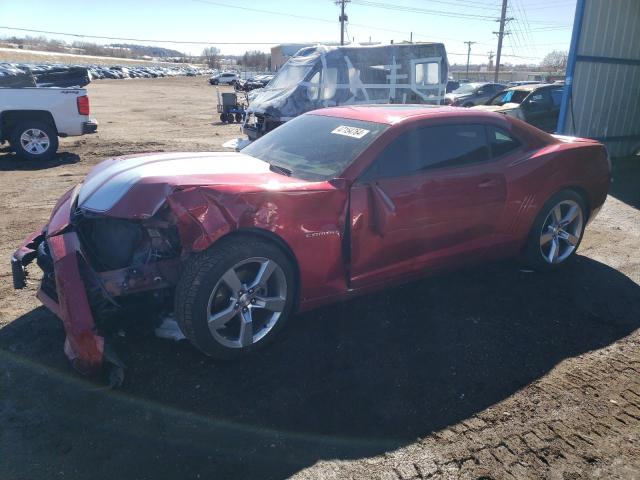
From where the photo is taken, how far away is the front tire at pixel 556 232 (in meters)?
4.39

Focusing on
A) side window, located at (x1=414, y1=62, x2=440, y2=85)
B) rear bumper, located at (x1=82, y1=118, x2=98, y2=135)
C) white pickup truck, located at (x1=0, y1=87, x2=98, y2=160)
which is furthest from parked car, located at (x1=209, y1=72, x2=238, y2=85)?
white pickup truck, located at (x1=0, y1=87, x2=98, y2=160)

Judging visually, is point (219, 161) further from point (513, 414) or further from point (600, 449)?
point (600, 449)

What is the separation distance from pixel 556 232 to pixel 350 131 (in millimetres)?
2294

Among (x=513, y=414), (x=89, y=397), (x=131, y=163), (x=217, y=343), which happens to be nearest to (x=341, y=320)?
(x=217, y=343)

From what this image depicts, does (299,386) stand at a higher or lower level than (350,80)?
lower

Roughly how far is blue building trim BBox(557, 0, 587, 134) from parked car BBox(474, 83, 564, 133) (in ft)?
8.86

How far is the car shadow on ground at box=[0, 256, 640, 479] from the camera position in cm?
239

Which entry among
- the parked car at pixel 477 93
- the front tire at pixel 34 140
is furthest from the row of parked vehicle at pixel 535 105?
the front tire at pixel 34 140

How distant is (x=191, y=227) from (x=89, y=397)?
1.15 metres

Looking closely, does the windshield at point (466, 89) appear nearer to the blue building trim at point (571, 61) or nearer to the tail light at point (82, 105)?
the blue building trim at point (571, 61)

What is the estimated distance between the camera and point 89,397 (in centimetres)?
279

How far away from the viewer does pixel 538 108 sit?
42.7 feet

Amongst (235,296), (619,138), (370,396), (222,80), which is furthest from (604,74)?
(222,80)

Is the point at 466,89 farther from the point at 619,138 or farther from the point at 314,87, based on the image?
the point at 314,87
